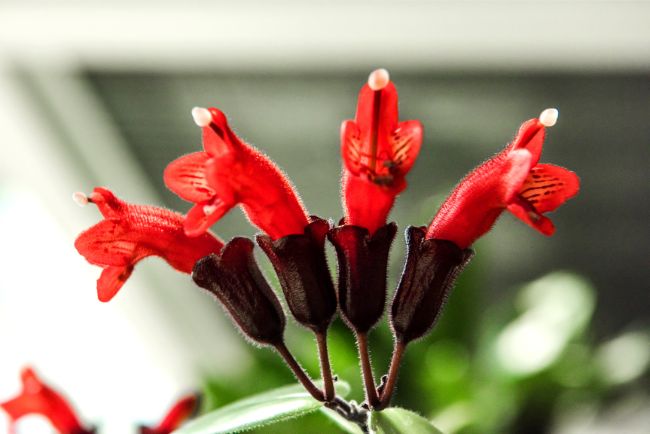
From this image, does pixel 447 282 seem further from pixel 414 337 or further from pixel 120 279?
pixel 120 279

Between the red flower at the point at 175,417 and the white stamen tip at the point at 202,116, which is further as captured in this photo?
the red flower at the point at 175,417

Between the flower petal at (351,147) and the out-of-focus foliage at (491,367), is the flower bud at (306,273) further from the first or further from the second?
the out-of-focus foliage at (491,367)

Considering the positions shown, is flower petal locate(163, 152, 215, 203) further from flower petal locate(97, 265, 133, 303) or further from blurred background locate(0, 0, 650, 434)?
blurred background locate(0, 0, 650, 434)

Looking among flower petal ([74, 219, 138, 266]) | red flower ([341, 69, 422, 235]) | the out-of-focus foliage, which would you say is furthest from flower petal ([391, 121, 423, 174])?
the out-of-focus foliage

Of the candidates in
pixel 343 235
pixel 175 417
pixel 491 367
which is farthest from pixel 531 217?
pixel 491 367

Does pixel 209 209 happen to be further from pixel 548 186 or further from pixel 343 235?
pixel 548 186

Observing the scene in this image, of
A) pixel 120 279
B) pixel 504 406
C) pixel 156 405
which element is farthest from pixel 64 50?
pixel 120 279

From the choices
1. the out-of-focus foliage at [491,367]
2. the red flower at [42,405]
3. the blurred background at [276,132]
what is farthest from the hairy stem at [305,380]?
the blurred background at [276,132]
